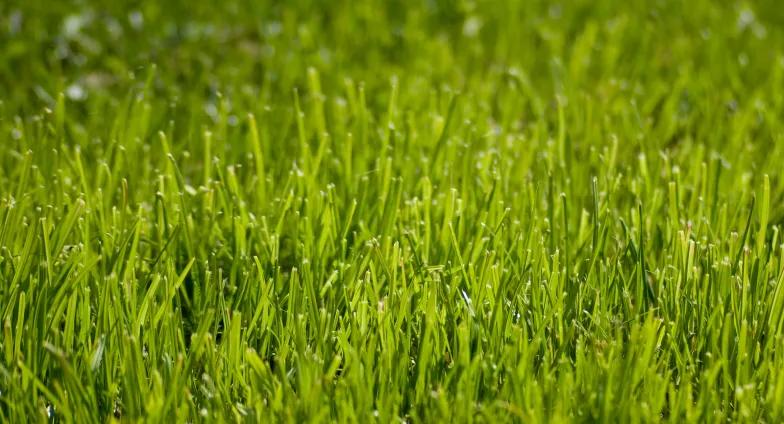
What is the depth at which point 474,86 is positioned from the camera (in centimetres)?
369

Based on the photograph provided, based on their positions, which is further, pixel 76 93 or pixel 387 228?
pixel 76 93

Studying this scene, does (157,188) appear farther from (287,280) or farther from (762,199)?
(762,199)

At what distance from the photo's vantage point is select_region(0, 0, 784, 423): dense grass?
198cm

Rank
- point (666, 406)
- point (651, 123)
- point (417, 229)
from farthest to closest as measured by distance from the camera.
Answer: point (651, 123) < point (417, 229) < point (666, 406)

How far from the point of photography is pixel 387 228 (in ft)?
8.28

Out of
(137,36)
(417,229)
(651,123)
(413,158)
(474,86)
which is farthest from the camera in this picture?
(137,36)

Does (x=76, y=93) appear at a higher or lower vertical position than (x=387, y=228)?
higher

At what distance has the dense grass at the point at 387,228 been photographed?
78.1 inches

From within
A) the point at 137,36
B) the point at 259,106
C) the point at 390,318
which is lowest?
the point at 390,318

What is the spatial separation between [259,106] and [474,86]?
0.80 meters

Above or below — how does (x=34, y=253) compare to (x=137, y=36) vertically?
below

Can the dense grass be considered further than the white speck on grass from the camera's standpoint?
No

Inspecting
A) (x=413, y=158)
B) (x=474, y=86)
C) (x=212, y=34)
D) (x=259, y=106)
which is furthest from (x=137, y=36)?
(x=413, y=158)

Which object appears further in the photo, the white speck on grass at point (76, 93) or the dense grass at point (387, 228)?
the white speck on grass at point (76, 93)
